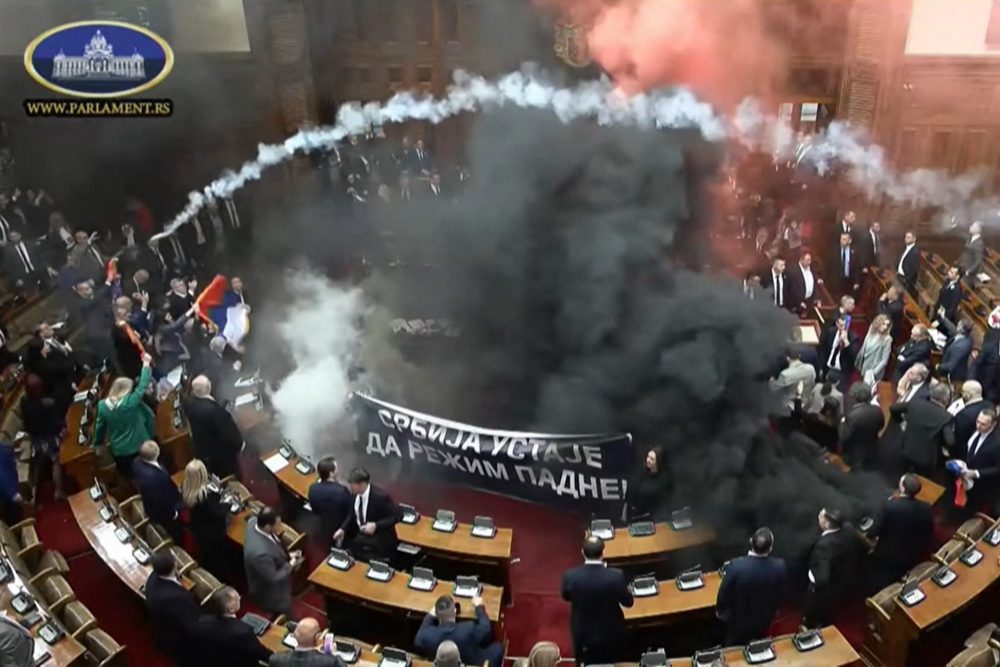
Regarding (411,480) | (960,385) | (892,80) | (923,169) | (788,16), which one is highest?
(788,16)

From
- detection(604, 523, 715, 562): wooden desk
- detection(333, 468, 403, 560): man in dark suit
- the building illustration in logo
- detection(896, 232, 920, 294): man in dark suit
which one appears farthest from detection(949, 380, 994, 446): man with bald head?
the building illustration in logo

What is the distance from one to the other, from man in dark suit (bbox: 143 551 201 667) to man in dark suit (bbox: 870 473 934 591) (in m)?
5.52

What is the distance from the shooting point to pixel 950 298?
11789 mm

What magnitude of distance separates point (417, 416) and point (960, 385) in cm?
A: 610

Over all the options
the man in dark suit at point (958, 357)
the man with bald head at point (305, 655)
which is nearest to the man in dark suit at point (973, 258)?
the man in dark suit at point (958, 357)

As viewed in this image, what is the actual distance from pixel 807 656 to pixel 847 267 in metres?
7.68

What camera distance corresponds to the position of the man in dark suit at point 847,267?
1324 cm

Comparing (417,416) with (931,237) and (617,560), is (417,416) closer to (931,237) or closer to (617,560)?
(617,560)

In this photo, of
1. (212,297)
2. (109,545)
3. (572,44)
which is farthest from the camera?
(572,44)

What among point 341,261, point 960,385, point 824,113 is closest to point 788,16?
point 824,113

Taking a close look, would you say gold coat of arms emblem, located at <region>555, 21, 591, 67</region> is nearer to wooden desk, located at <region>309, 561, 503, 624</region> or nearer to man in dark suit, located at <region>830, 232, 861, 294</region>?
man in dark suit, located at <region>830, 232, 861, 294</region>

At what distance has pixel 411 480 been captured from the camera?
1035cm

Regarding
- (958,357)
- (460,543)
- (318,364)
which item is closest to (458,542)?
(460,543)

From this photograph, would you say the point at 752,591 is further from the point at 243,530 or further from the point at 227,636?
the point at 243,530
